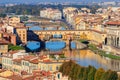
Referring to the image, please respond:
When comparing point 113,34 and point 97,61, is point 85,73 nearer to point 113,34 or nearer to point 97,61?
point 97,61

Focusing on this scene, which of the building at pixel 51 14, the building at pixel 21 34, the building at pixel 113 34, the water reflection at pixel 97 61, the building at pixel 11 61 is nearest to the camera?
the building at pixel 11 61

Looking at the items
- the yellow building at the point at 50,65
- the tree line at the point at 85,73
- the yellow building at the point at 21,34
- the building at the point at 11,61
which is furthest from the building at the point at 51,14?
the tree line at the point at 85,73

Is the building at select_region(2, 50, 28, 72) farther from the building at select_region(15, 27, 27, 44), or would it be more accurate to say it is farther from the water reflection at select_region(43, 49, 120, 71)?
the building at select_region(15, 27, 27, 44)

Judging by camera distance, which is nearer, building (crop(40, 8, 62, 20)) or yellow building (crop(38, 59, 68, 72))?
yellow building (crop(38, 59, 68, 72))

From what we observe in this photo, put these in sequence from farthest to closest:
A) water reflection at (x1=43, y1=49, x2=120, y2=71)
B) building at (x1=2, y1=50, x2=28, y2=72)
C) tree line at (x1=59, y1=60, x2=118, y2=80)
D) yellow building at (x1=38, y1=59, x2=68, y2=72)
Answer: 1. water reflection at (x1=43, y1=49, x2=120, y2=71)
2. building at (x1=2, y1=50, x2=28, y2=72)
3. yellow building at (x1=38, y1=59, x2=68, y2=72)
4. tree line at (x1=59, y1=60, x2=118, y2=80)

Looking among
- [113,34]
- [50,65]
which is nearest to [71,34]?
[113,34]

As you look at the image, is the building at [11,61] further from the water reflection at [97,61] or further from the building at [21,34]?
the building at [21,34]

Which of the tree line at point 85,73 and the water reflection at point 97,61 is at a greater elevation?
the tree line at point 85,73

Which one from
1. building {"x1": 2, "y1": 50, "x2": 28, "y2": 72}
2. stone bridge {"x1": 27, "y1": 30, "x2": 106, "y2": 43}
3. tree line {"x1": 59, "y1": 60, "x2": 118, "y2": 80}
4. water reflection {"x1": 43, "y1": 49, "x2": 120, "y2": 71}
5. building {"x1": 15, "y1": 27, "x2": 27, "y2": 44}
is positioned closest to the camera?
tree line {"x1": 59, "y1": 60, "x2": 118, "y2": 80}

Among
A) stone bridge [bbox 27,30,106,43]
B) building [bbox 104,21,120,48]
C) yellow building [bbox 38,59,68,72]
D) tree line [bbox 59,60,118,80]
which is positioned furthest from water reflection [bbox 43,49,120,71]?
stone bridge [bbox 27,30,106,43]
